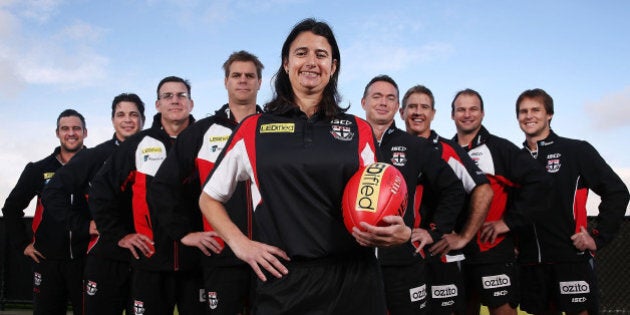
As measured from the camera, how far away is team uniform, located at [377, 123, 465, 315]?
405 centimetres

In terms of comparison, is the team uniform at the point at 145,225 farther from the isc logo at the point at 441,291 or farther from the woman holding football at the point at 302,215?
the isc logo at the point at 441,291

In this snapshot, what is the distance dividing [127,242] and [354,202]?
2737 mm

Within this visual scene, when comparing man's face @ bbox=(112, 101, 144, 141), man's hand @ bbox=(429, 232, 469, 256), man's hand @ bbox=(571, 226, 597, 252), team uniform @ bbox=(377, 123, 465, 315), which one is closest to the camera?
team uniform @ bbox=(377, 123, 465, 315)

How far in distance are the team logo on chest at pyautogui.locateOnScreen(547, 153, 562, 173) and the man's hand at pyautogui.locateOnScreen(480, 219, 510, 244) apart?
0.79m

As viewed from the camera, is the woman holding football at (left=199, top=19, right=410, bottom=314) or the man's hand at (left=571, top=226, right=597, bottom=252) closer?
the woman holding football at (left=199, top=19, right=410, bottom=314)

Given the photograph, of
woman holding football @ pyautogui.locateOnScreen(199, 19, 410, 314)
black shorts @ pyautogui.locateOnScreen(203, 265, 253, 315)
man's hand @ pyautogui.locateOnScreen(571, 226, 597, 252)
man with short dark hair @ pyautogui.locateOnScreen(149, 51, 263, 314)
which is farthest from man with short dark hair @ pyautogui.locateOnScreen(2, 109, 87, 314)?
man's hand @ pyautogui.locateOnScreen(571, 226, 597, 252)

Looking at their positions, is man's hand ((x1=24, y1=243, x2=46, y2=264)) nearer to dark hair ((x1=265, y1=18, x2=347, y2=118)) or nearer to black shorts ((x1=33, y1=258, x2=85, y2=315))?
black shorts ((x1=33, y1=258, x2=85, y2=315))

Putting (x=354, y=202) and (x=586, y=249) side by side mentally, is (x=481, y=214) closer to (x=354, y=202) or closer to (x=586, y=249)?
(x=586, y=249)

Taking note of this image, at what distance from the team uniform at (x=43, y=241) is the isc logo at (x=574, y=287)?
4752 millimetres

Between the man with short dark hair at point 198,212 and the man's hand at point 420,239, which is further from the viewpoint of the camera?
the man's hand at point 420,239

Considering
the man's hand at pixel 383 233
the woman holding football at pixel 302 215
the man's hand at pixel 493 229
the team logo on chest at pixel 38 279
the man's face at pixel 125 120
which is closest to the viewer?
the man's hand at pixel 383 233

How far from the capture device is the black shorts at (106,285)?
467 centimetres

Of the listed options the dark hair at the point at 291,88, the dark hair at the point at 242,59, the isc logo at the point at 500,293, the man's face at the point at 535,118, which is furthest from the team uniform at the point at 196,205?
the man's face at the point at 535,118

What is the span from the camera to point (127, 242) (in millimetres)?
4262
